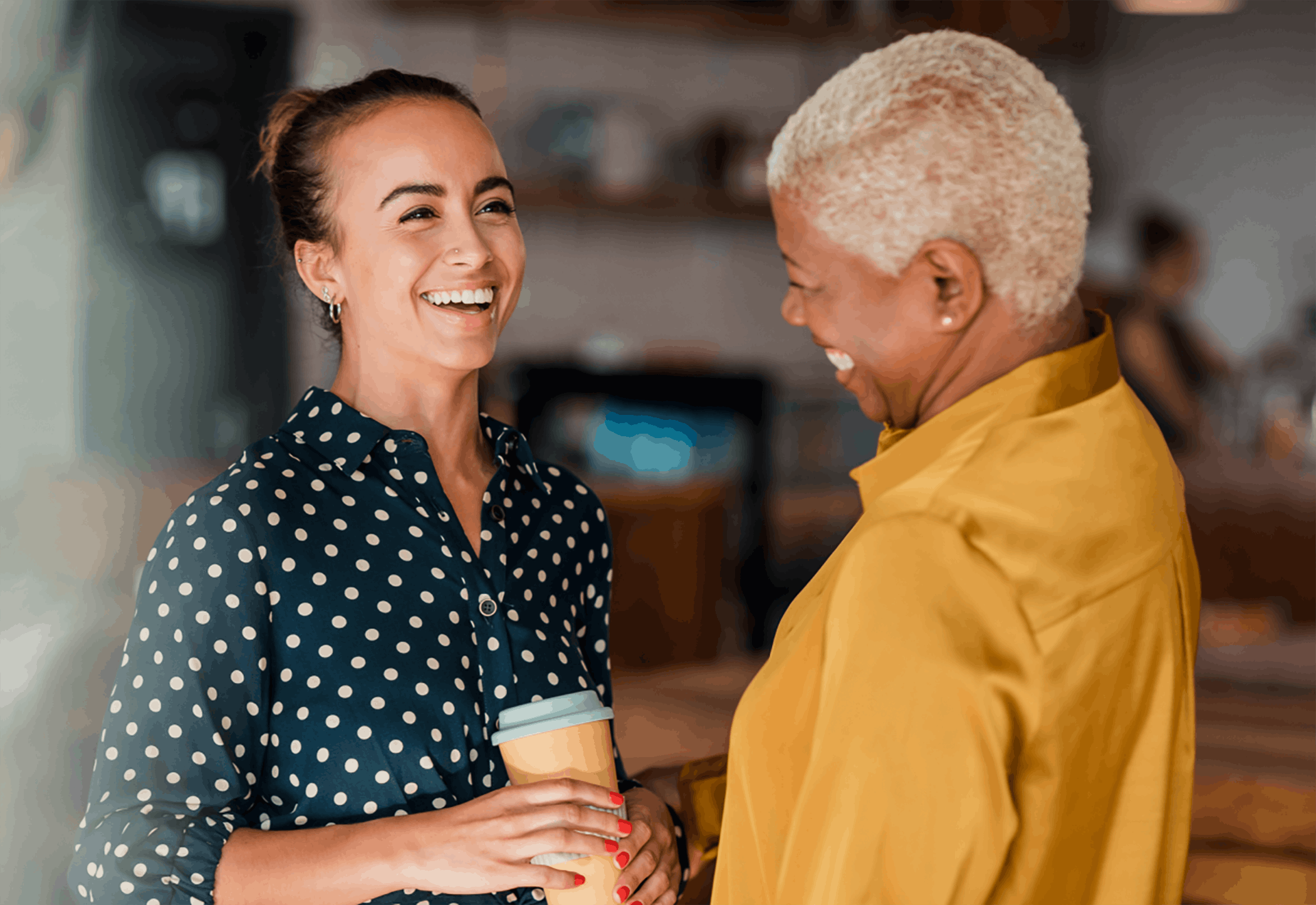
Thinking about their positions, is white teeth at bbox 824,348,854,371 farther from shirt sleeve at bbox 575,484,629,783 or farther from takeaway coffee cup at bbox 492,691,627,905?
shirt sleeve at bbox 575,484,629,783

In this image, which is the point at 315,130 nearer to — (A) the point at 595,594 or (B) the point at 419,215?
(B) the point at 419,215

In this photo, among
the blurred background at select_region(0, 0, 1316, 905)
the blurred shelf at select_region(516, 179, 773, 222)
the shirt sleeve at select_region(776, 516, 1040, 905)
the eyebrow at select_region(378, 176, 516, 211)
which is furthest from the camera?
the blurred shelf at select_region(516, 179, 773, 222)

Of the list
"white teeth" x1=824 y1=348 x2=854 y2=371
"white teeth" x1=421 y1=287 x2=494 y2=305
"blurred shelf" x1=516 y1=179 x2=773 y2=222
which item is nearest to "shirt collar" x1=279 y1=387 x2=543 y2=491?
"white teeth" x1=421 y1=287 x2=494 y2=305

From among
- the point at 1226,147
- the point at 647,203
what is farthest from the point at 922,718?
the point at 1226,147

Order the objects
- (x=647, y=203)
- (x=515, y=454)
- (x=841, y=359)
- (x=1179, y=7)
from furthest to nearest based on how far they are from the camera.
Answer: (x=1179, y=7)
(x=647, y=203)
(x=515, y=454)
(x=841, y=359)

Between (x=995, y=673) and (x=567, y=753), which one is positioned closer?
(x=995, y=673)

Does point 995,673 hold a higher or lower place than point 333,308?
lower

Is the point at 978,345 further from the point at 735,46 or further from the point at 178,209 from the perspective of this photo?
the point at 735,46

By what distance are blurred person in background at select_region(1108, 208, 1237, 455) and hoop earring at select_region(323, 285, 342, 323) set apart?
8.72ft

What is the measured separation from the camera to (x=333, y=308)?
95 cm

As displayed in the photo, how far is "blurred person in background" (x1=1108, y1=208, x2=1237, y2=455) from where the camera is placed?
308 centimetres

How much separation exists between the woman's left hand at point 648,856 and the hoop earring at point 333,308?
19.6 inches

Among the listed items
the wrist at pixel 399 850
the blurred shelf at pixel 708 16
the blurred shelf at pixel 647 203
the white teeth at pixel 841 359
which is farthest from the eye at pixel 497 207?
the blurred shelf at pixel 708 16

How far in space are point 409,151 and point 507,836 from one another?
0.55 meters
